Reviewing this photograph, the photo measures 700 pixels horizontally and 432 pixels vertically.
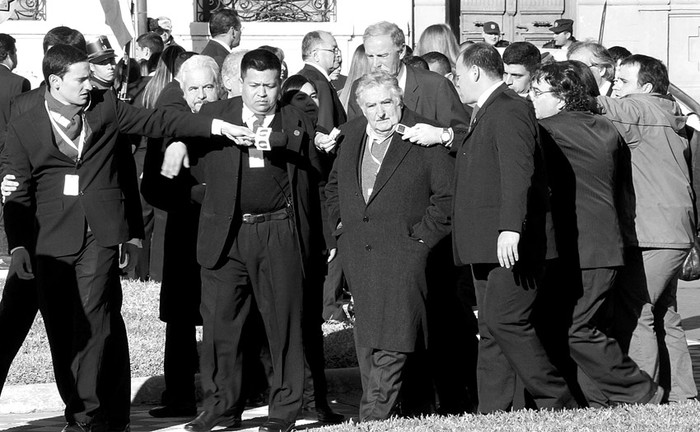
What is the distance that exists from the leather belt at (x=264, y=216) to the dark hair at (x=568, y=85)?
162cm

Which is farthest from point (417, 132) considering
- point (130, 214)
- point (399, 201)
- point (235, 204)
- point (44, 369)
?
point (44, 369)

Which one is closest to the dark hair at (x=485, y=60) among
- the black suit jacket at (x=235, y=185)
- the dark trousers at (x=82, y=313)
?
the black suit jacket at (x=235, y=185)

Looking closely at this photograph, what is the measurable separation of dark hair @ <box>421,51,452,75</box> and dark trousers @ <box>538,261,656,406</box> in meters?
3.73

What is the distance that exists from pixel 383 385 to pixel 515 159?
1.43 meters

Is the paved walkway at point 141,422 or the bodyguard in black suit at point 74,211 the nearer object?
the bodyguard in black suit at point 74,211

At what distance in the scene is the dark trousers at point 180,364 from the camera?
859 cm

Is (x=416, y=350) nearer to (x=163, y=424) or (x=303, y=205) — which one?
(x=303, y=205)

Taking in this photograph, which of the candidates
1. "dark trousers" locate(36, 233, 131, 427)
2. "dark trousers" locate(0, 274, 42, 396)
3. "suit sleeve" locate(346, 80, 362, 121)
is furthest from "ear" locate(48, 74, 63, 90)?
"suit sleeve" locate(346, 80, 362, 121)

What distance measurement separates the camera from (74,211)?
7645 millimetres

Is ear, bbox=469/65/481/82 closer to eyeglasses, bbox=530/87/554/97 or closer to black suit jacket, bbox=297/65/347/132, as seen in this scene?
eyeglasses, bbox=530/87/554/97

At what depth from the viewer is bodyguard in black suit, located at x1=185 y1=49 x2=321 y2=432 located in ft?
25.9

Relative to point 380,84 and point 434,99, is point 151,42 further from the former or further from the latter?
point 380,84

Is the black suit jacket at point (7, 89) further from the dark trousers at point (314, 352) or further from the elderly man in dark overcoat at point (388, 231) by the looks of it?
the elderly man in dark overcoat at point (388, 231)

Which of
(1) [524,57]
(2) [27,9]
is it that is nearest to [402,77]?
(1) [524,57]
